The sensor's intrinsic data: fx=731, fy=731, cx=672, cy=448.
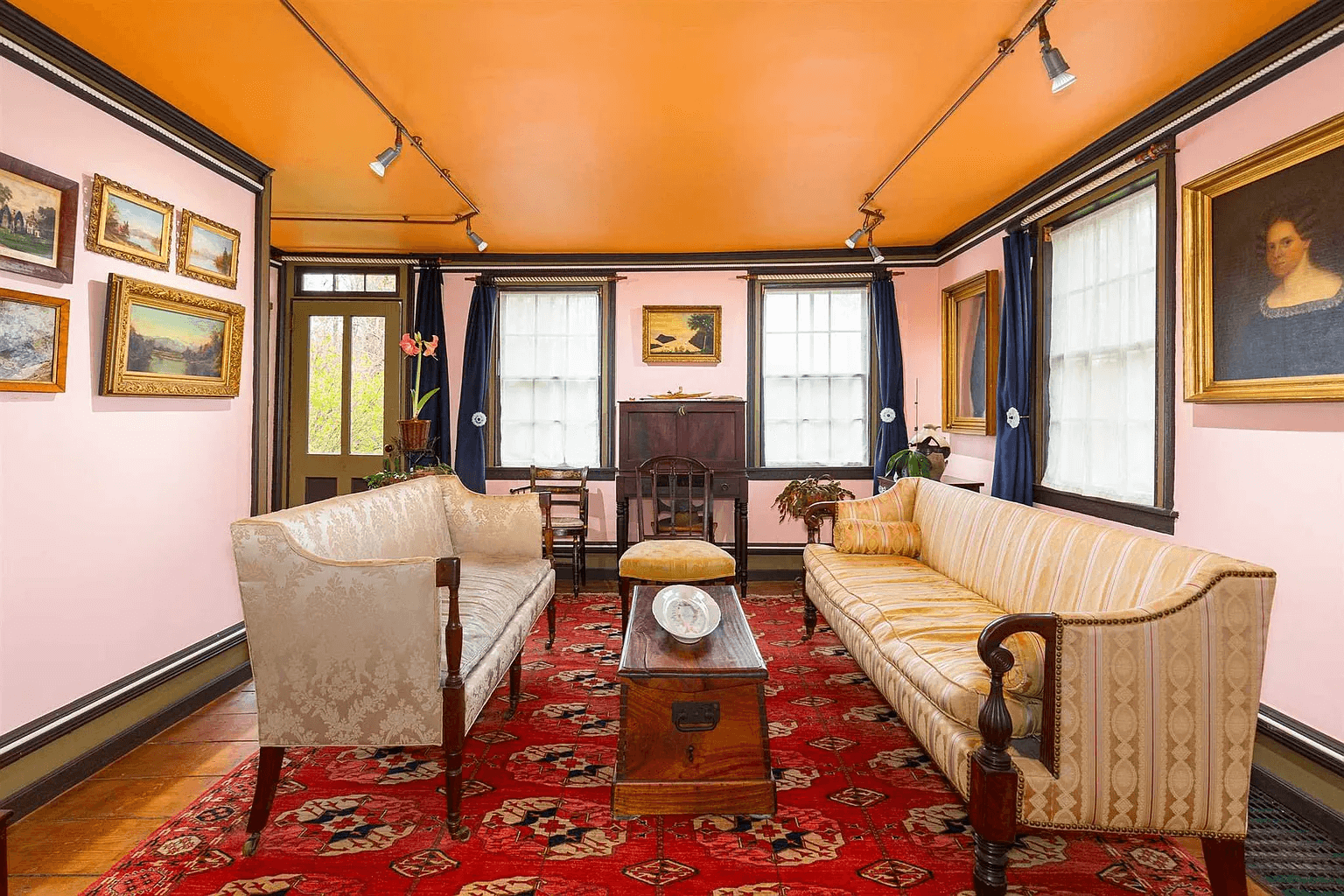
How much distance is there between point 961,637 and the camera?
2.76 metres

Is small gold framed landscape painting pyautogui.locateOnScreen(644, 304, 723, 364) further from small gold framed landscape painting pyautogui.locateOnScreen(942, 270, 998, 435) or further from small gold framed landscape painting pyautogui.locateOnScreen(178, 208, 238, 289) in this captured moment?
small gold framed landscape painting pyautogui.locateOnScreen(178, 208, 238, 289)

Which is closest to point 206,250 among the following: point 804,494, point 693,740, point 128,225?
point 128,225

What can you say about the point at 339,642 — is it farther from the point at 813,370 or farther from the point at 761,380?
the point at 813,370

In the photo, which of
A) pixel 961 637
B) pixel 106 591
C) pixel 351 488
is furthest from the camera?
pixel 351 488

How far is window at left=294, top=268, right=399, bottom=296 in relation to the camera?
6613 mm

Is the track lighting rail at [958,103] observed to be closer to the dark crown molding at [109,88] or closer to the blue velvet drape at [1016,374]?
the blue velvet drape at [1016,374]

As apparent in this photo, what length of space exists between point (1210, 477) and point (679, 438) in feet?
12.3

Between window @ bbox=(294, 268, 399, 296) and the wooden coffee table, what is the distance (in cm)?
525

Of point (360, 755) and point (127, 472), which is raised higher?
point (127, 472)

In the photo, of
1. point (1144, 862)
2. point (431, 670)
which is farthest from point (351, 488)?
point (1144, 862)

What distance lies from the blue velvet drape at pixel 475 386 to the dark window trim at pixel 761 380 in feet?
7.71

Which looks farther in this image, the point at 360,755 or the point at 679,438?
the point at 679,438

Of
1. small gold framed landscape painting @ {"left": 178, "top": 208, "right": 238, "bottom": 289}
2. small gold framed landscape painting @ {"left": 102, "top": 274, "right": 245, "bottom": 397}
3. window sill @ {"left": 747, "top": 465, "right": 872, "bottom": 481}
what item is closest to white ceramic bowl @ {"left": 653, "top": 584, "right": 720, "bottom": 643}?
small gold framed landscape painting @ {"left": 102, "top": 274, "right": 245, "bottom": 397}

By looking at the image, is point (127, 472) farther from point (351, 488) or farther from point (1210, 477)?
point (1210, 477)
